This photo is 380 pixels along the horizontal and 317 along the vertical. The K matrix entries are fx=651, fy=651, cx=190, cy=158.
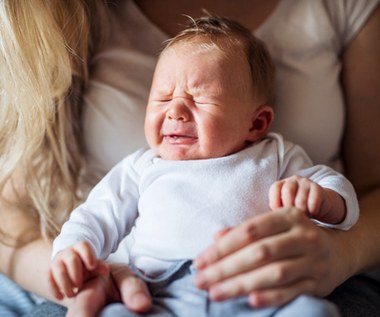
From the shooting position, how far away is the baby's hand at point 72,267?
3.18 ft

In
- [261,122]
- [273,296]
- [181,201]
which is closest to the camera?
[273,296]

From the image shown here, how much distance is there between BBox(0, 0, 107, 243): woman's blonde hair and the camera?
1.24m

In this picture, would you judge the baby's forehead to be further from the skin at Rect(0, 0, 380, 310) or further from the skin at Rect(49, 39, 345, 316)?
the skin at Rect(0, 0, 380, 310)

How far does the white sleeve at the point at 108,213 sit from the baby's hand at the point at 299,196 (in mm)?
289

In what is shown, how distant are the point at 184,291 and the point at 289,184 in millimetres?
233

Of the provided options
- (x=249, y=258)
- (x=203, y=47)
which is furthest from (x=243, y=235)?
(x=203, y=47)

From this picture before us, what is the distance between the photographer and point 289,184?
1.01 meters

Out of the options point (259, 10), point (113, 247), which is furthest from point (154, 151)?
point (259, 10)

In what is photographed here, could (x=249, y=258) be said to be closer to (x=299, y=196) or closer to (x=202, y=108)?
(x=299, y=196)

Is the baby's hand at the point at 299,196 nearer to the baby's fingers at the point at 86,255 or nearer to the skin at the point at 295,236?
the skin at the point at 295,236

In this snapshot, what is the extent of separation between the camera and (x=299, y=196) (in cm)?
100

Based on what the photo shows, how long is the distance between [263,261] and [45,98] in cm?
58

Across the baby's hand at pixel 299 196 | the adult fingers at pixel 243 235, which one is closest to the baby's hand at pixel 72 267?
the adult fingers at pixel 243 235

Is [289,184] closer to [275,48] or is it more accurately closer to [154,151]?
[154,151]
